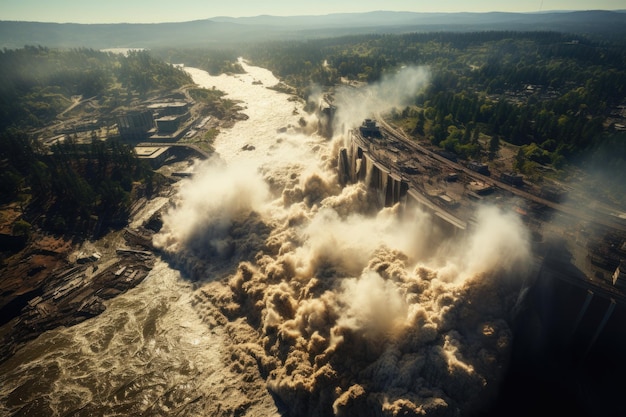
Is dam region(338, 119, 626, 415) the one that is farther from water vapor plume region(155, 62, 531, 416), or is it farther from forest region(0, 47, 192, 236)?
forest region(0, 47, 192, 236)

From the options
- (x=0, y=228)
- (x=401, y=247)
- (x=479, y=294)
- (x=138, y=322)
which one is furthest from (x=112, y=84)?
(x=479, y=294)

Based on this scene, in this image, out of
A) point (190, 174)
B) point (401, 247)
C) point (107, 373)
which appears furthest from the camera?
point (190, 174)

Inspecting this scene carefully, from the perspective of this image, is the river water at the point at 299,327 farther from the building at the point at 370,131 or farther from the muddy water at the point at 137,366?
the building at the point at 370,131

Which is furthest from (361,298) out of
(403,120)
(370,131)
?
(403,120)

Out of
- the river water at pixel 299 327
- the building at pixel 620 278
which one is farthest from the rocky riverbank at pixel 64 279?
the building at pixel 620 278

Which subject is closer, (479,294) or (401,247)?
(479,294)

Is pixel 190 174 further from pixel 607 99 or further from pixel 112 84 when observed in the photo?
pixel 607 99

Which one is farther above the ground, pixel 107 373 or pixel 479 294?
pixel 479 294

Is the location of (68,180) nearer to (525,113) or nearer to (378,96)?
(378,96)
